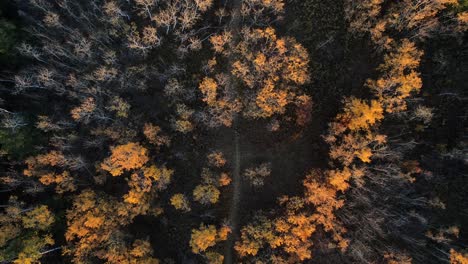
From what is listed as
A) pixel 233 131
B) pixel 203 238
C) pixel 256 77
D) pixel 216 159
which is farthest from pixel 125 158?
pixel 256 77

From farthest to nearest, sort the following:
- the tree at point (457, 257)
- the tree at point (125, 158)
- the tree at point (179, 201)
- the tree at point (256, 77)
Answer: the tree at point (256, 77) → the tree at point (179, 201) → the tree at point (125, 158) → the tree at point (457, 257)

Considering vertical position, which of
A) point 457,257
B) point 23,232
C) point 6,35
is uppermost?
point 6,35

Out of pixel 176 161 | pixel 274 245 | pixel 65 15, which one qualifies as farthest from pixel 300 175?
pixel 65 15

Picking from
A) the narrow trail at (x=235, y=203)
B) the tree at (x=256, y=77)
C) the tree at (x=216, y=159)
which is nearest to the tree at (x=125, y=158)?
the tree at (x=216, y=159)

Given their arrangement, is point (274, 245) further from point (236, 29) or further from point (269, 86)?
point (236, 29)

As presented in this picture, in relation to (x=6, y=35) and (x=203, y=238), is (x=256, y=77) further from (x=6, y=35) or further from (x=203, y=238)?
(x=6, y=35)

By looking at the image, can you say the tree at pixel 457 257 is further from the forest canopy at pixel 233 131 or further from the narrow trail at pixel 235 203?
the narrow trail at pixel 235 203

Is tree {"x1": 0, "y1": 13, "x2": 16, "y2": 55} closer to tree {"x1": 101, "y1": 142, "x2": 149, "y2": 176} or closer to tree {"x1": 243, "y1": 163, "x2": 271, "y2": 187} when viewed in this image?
tree {"x1": 101, "y1": 142, "x2": 149, "y2": 176}

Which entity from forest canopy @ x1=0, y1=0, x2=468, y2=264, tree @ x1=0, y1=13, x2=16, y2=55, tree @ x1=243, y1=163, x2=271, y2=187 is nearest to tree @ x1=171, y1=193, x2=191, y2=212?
forest canopy @ x1=0, y1=0, x2=468, y2=264
